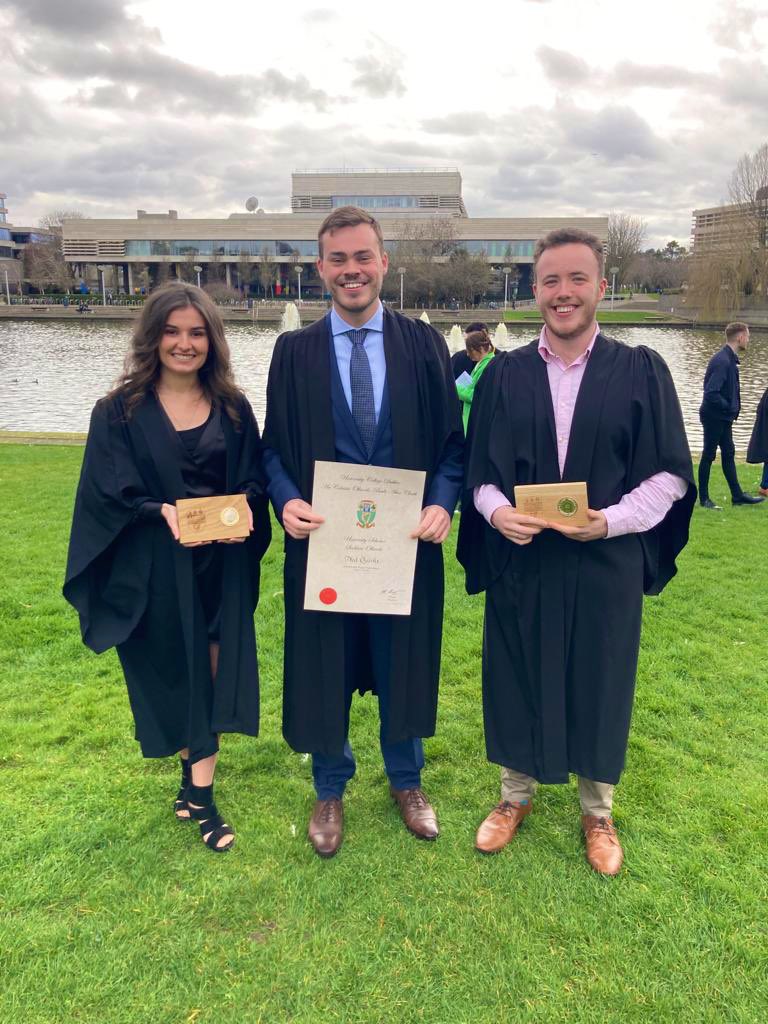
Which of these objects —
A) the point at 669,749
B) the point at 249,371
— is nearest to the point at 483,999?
the point at 669,749

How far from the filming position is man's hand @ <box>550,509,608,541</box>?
8.17ft

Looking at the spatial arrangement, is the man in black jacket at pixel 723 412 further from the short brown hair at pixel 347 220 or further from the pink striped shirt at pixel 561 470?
the short brown hair at pixel 347 220

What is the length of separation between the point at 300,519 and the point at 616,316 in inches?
2293

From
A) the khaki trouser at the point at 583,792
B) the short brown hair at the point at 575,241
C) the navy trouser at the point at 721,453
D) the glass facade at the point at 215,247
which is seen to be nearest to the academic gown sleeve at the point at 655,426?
the short brown hair at the point at 575,241

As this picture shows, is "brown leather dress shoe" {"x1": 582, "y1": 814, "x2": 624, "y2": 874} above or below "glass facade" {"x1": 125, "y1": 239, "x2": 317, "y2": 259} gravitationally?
below

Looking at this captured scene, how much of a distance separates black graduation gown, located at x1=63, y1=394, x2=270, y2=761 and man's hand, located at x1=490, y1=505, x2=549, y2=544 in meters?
0.99

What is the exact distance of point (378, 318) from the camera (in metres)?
2.86

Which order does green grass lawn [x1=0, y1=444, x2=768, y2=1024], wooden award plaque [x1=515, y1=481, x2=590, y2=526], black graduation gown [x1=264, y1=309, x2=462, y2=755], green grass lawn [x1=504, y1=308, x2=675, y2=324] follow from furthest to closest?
1. green grass lawn [x1=504, y1=308, x2=675, y2=324]
2. black graduation gown [x1=264, y1=309, x2=462, y2=755]
3. wooden award plaque [x1=515, y1=481, x2=590, y2=526]
4. green grass lawn [x1=0, y1=444, x2=768, y2=1024]

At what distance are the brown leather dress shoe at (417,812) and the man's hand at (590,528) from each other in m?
1.44

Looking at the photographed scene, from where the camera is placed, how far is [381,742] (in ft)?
10.3

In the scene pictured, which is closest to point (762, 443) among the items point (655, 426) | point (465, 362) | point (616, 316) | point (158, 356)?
point (465, 362)

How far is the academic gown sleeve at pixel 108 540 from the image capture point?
270 cm

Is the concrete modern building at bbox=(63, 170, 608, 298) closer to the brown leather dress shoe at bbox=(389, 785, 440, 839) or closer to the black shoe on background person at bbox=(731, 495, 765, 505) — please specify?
the black shoe on background person at bbox=(731, 495, 765, 505)

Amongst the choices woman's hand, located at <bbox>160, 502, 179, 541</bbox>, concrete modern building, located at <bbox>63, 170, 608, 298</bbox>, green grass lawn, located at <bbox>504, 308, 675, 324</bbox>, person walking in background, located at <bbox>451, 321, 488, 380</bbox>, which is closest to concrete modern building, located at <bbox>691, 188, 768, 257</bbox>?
green grass lawn, located at <bbox>504, 308, 675, 324</bbox>
